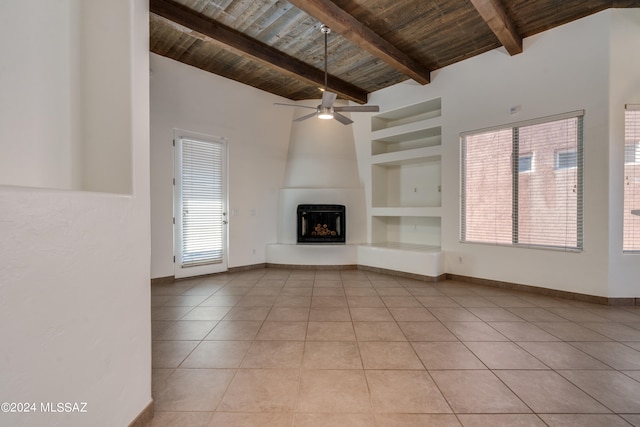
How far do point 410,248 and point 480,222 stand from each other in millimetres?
1219

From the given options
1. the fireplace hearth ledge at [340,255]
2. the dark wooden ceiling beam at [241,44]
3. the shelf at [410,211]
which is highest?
the dark wooden ceiling beam at [241,44]

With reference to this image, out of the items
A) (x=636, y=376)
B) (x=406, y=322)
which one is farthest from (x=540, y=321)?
(x=406, y=322)

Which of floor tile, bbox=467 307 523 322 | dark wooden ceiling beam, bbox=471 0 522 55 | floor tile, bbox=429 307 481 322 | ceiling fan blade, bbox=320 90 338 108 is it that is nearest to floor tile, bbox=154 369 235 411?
floor tile, bbox=429 307 481 322

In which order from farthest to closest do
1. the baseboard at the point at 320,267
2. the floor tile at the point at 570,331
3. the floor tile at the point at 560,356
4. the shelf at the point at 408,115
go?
the baseboard at the point at 320,267
the shelf at the point at 408,115
the floor tile at the point at 570,331
the floor tile at the point at 560,356

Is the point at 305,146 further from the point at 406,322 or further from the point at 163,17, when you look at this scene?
the point at 406,322

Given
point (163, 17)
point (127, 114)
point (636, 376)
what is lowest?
point (636, 376)

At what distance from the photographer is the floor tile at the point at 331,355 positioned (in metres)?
2.14

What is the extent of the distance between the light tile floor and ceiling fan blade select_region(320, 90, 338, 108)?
2.74 meters

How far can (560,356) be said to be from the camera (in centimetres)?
226

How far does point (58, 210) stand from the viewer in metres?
1.08

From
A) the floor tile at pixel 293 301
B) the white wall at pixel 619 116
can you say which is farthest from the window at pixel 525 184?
the floor tile at pixel 293 301

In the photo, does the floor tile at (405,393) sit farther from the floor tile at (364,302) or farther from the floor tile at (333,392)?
the floor tile at (364,302)

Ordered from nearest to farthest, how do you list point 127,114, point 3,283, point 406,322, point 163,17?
point 3,283 < point 127,114 < point 406,322 < point 163,17

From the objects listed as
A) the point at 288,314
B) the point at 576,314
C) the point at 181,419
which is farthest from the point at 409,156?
the point at 181,419
